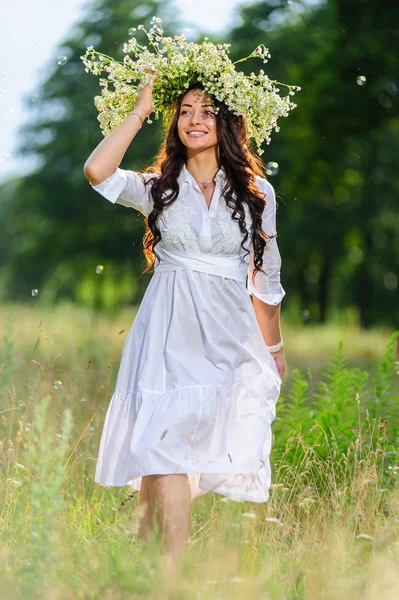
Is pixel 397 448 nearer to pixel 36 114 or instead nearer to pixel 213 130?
pixel 213 130

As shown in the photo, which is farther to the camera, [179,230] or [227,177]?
[227,177]

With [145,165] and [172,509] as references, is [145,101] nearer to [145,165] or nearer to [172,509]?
[172,509]

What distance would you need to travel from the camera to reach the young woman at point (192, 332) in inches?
165

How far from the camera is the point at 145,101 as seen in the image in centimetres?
462

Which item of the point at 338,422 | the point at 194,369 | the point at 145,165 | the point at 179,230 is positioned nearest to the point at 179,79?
the point at 179,230

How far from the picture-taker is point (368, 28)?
550 inches

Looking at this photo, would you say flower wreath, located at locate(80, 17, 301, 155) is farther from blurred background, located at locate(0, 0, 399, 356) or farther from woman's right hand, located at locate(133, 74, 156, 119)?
blurred background, located at locate(0, 0, 399, 356)

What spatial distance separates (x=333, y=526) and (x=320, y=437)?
5.01 ft

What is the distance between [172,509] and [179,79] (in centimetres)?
206

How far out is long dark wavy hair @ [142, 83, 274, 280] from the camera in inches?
182

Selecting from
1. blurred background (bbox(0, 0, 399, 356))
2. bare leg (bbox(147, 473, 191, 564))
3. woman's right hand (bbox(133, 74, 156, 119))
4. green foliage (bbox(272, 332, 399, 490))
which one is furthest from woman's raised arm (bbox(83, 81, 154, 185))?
blurred background (bbox(0, 0, 399, 356))

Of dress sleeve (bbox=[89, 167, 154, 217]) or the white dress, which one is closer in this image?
the white dress

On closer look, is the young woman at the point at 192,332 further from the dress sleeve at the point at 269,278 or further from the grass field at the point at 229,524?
the grass field at the point at 229,524

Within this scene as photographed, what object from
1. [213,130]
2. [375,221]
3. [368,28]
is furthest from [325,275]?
[213,130]
